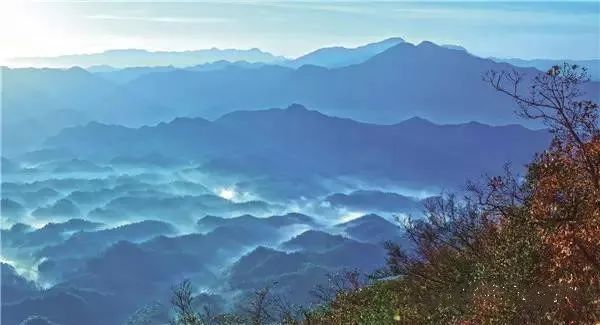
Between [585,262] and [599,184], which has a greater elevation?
[599,184]

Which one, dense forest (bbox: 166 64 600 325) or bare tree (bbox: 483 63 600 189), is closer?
dense forest (bbox: 166 64 600 325)

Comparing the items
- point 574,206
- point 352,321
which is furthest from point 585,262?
point 352,321

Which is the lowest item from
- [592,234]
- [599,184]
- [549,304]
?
[549,304]

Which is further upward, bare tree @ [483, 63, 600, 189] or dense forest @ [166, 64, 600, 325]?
bare tree @ [483, 63, 600, 189]

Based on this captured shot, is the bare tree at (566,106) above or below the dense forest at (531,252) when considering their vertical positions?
above

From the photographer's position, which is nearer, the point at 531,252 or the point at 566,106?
the point at 566,106

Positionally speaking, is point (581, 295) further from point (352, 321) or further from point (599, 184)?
point (352, 321)

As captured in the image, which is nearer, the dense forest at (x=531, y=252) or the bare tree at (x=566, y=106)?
the dense forest at (x=531, y=252)

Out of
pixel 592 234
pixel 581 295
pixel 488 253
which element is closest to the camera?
pixel 592 234

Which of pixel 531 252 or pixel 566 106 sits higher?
pixel 566 106

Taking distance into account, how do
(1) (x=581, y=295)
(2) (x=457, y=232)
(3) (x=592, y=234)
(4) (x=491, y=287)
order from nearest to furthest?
(3) (x=592, y=234), (1) (x=581, y=295), (4) (x=491, y=287), (2) (x=457, y=232)

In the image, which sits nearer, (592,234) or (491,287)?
(592,234)
